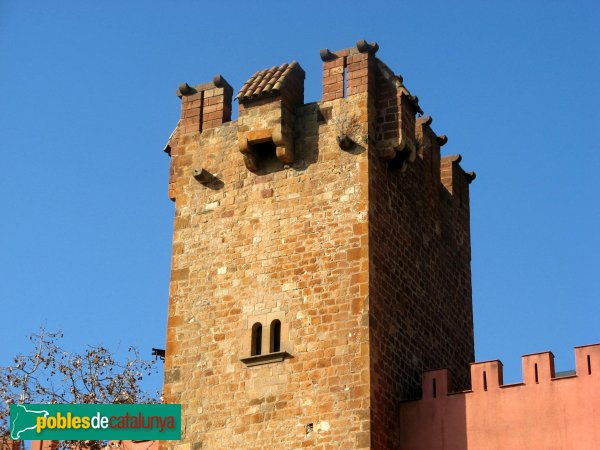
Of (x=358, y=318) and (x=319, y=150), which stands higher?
(x=319, y=150)

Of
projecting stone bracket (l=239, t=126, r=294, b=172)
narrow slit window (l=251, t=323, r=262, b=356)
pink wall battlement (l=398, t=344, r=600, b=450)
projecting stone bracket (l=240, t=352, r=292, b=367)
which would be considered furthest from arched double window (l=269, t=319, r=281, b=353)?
projecting stone bracket (l=239, t=126, r=294, b=172)

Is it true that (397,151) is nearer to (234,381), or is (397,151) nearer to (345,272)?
(345,272)

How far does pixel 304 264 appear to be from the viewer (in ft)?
66.4

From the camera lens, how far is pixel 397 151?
67.9ft

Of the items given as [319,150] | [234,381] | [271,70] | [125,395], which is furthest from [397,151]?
[125,395]

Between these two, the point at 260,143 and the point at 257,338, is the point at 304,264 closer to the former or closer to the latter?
the point at 257,338

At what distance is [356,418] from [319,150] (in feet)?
14.2

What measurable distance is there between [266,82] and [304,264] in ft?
10.4

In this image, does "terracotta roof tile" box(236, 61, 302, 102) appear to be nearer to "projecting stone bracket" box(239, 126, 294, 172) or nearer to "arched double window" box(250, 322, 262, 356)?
"projecting stone bracket" box(239, 126, 294, 172)

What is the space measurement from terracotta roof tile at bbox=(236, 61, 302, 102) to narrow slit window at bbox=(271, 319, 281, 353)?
3.64 metres

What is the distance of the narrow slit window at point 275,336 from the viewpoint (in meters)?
20.0

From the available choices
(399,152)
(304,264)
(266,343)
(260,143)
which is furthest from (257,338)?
(399,152)

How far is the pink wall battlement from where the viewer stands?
60.3ft

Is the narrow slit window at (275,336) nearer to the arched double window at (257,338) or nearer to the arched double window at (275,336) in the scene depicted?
the arched double window at (275,336)
